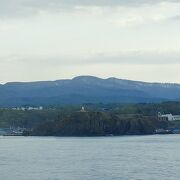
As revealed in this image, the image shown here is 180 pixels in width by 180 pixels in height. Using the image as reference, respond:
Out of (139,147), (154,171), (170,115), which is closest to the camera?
(154,171)

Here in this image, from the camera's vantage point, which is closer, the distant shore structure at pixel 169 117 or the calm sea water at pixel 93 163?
the calm sea water at pixel 93 163

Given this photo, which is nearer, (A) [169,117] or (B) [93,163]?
(B) [93,163]

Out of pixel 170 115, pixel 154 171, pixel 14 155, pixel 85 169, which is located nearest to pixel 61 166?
pixel 85 169

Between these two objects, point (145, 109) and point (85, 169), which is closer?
point (85, 169)

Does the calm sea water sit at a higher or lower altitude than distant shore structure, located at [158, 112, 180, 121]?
lower

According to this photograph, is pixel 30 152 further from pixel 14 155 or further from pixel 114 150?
pixel 114 150

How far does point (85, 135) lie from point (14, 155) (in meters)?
35.1

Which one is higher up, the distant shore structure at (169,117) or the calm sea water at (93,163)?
the distant shore structure at (169,117)

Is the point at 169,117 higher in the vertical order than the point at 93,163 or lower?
higher

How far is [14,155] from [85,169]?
42.4 ft

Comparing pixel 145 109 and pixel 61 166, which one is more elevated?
pixel 145 109

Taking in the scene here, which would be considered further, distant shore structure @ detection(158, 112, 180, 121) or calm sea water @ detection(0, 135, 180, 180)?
distant shore structure @ detection(158, 112, 180, 121)

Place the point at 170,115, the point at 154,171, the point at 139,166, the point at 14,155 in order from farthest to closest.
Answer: the point at 170,115 < the point at 14,155 < the point at 139,166 < the point at 154,171

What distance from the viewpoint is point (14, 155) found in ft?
162
